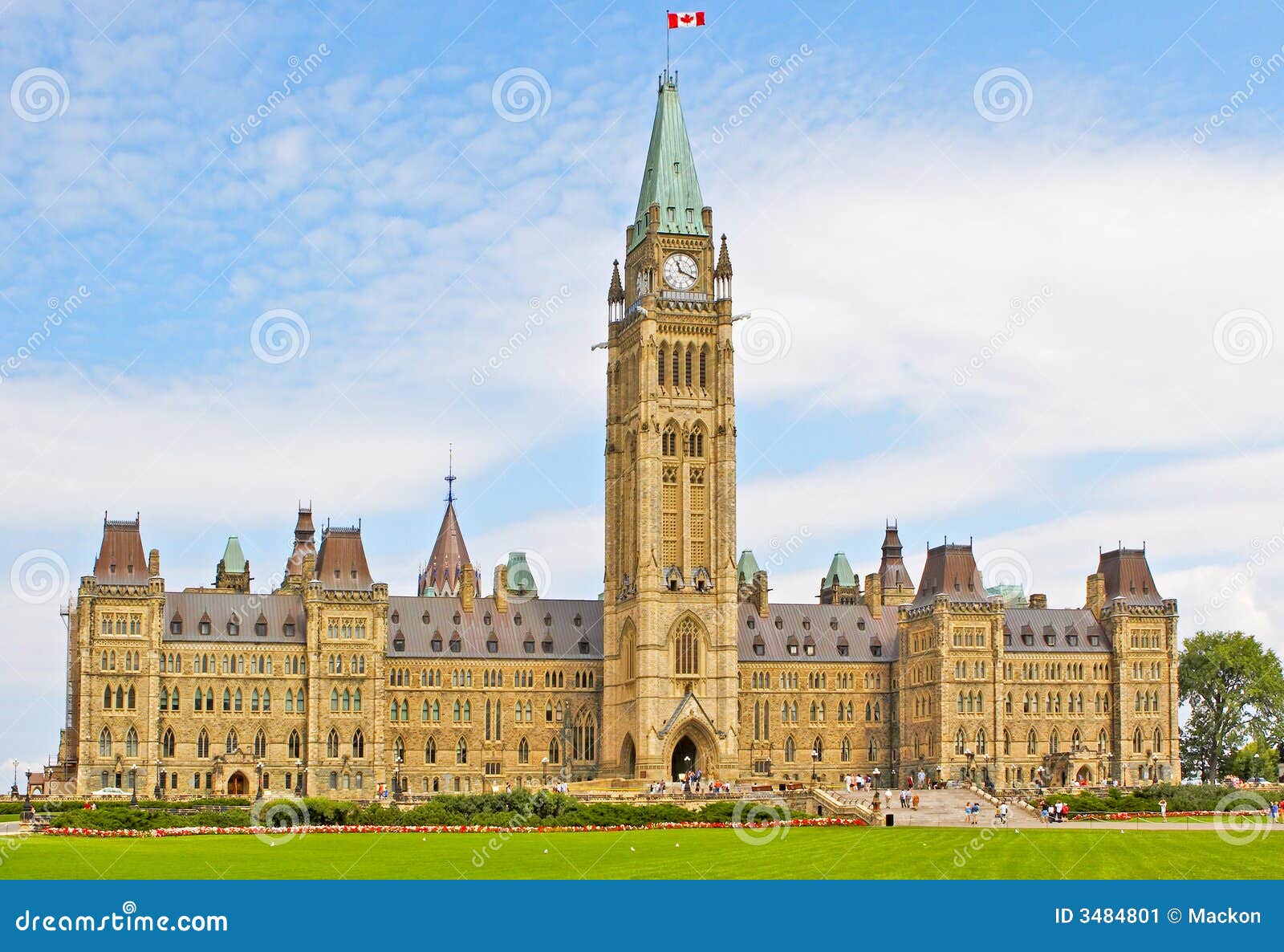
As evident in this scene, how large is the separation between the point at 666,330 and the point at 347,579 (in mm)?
29572

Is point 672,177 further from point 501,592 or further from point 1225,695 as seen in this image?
point 1225,695

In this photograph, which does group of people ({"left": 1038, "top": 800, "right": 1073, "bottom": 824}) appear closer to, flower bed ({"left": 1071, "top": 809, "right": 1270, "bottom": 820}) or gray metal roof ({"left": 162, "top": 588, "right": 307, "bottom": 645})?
flower bed ({"left": 1071, "top": 809, "right": 1270, "bottom": 820})

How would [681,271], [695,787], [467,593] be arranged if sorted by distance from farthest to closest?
1. [467,593]
2. [681,271]
3. [695,787]

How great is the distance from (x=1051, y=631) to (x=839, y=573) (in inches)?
1253

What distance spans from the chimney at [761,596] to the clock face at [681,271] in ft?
86.1

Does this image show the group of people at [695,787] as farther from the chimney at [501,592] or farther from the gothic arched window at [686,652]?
the chimney at [501,592]

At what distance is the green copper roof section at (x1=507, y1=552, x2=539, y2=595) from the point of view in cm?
18312

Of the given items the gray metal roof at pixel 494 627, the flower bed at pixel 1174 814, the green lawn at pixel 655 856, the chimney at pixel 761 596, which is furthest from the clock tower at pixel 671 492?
the green lawn at pixel 655 856

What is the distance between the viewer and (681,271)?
5792 inches

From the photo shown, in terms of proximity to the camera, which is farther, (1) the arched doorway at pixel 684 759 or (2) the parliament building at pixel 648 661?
(1) the arched doorway at pixel 684 759

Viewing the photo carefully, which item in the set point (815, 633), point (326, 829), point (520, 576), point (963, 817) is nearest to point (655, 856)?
point (326, 829)

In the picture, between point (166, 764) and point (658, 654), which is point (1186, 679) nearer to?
point (658, 654)

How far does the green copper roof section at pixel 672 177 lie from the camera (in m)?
148

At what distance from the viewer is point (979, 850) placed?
71562 mm
